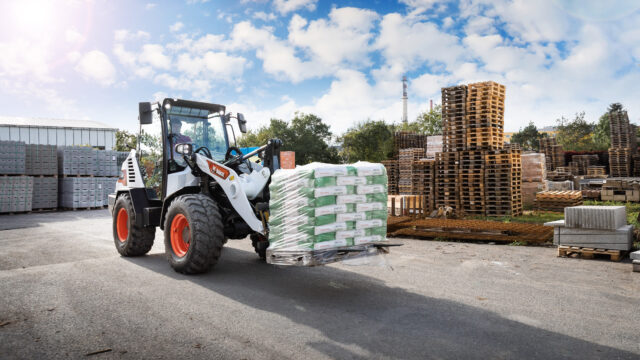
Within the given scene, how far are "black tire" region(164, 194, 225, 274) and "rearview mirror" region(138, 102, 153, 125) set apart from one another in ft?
4.77

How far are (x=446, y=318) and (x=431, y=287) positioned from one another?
4.09 ft

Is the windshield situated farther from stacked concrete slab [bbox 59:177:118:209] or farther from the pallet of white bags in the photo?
stacked concrete slab [bbox 59:177:118:209]

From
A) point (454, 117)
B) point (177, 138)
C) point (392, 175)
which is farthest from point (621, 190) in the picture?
point (177, 138)

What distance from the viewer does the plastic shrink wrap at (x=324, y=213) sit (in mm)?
4738

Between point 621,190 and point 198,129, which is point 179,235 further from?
point 621,190

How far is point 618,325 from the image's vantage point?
4.16 meters

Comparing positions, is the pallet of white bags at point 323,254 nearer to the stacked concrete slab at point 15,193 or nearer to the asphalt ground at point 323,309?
the asphalt ground at point 323,309

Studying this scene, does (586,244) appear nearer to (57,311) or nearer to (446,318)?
(446,318)

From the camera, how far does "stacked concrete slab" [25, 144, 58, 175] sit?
18844 mm

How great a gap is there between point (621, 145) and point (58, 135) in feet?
167

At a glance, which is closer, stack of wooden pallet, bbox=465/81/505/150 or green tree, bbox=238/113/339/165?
stack of wooden pallet, bbox=465/81/505/150

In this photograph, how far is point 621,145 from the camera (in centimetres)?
2891

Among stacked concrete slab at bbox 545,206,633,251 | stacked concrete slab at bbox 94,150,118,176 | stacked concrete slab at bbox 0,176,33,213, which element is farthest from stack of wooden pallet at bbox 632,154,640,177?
stacked concrete slab at bbox 0,176,33,213

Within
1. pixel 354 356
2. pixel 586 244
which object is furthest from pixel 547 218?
pixel 354 356
